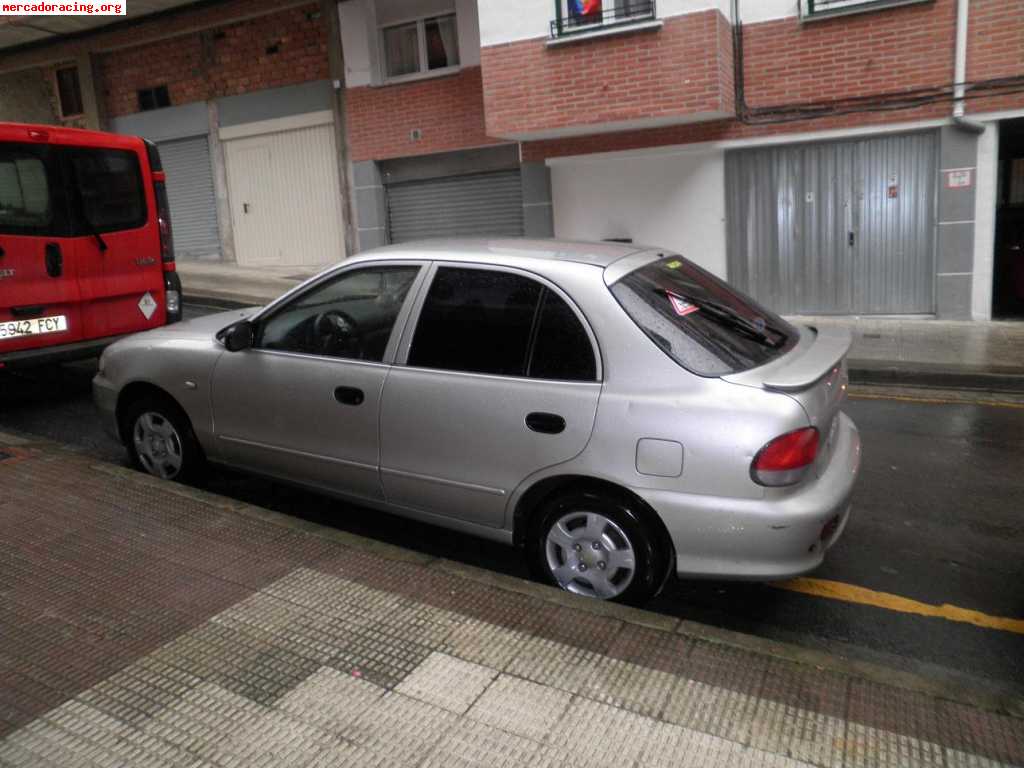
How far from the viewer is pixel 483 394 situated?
4133 millimetres

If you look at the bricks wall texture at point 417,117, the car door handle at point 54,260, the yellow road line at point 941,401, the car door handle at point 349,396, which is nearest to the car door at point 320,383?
the car door handle at point 349,396

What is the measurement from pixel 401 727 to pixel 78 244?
591cm

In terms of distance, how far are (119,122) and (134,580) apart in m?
16.8

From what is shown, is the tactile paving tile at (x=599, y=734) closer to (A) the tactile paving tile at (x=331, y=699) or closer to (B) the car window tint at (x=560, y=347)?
(A) the tactile paving tile at (x=331, y=699)

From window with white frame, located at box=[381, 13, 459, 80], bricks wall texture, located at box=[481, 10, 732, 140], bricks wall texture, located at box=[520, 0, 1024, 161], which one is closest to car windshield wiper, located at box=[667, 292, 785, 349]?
bricks wall texture, located at box=[481, 10, 732, 140]

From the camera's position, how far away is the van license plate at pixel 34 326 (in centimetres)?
696

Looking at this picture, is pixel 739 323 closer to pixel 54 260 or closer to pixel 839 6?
pixel 54 260

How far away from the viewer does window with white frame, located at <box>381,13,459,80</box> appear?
14125 millimetres

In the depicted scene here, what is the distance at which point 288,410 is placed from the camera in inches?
190

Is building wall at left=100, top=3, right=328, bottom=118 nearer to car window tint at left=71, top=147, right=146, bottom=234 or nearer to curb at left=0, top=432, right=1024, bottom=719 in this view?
car window tint at left=71, top=147, right=146, bottom=234

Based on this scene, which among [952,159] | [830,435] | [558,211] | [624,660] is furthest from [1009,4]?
[624,660]

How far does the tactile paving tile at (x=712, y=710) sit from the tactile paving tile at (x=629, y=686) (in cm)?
4

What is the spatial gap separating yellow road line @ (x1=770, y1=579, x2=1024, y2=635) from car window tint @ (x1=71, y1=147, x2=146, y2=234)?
245 inches

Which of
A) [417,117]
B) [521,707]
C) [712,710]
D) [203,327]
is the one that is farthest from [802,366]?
[417,117]
